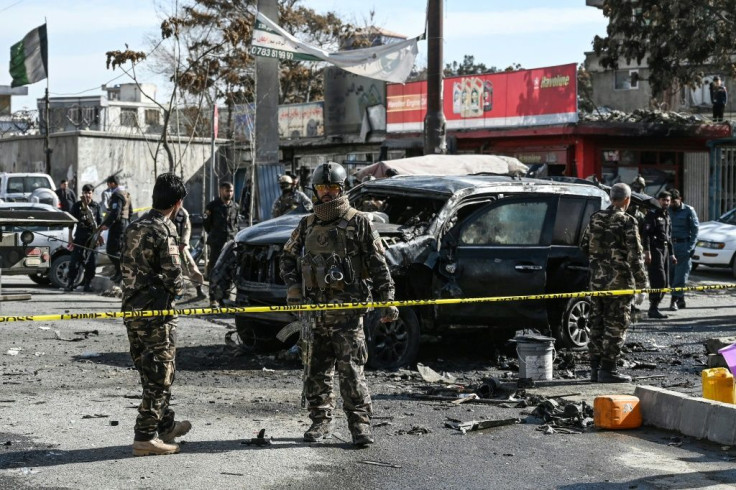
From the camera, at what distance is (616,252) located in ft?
33.3

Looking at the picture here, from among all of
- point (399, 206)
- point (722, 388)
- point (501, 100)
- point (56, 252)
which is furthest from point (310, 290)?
point (501, 100)

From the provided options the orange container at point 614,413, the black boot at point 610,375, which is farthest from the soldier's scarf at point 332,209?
the black boot at point 610,375

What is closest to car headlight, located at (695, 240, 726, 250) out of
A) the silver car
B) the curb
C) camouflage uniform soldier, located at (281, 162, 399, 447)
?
the silver car

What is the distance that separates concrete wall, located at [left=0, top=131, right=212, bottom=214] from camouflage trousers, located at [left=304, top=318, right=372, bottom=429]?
26995mm

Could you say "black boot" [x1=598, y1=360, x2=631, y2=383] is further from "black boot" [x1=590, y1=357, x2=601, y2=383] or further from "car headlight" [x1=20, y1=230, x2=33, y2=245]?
"car headlight" [x1=20, y1=230, x2=33, y2=245]

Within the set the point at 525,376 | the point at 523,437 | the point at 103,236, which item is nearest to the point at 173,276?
the point at 523,437

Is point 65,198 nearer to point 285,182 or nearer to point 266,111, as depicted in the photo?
point 266,111

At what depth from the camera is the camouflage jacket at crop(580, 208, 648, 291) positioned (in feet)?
33.1

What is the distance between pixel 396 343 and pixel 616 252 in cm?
223

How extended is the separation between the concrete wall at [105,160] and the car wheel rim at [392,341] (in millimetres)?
24007

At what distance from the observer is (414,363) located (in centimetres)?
1068

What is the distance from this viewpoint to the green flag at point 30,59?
3008 cm

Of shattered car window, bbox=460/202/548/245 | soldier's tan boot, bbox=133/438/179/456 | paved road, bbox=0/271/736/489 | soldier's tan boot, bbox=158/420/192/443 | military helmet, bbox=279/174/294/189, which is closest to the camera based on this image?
paved road, bbox=0/271/736/489

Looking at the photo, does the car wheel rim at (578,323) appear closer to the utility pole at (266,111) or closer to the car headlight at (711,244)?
the utility pole at (266,111)
